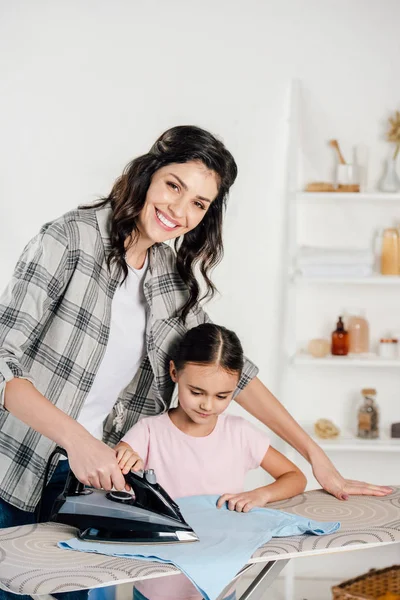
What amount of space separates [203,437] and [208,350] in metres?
0.22

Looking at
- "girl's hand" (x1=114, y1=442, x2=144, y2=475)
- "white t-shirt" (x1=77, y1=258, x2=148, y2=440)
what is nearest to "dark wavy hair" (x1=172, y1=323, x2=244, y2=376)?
"white t-shirt" (x1=77, y1=258, x2=148, y2=440)

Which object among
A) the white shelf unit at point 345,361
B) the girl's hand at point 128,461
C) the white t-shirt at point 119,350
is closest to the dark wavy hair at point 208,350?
the white t-shirt at point 119,350

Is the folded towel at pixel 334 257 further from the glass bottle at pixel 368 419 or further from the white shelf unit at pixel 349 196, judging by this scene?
the glass bottle at pixel 368 419

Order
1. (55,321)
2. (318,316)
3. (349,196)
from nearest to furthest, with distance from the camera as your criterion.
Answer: (55,321)
(349,196)
(318,316)

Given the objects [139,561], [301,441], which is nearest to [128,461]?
[139,561]

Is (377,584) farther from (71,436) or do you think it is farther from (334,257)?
(71,436)

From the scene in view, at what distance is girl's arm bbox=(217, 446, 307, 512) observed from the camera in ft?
5.50

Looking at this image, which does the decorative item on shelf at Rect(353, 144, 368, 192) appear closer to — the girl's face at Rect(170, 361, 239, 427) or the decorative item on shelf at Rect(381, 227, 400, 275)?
the decorative item on shelf at Rect(381, 227, 400, 275)

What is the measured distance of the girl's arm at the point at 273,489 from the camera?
66.0 inches

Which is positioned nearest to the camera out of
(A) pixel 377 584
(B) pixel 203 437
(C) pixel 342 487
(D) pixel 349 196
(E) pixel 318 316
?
(C) pixel 342 487

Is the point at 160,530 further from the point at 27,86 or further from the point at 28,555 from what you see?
the point at 27,86

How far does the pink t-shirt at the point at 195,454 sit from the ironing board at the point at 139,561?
20 cm

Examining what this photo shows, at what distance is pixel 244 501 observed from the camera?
5.50 feet

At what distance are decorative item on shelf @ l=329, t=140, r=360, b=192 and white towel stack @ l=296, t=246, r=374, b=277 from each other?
25 cm
